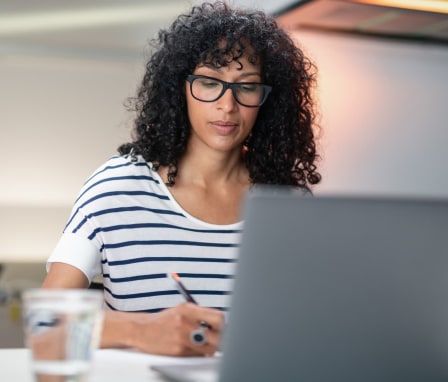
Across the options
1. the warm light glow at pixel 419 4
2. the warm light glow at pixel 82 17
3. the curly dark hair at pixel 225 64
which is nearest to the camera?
the curly dark hair at pixel 225 64

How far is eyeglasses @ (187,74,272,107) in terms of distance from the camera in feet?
6.15

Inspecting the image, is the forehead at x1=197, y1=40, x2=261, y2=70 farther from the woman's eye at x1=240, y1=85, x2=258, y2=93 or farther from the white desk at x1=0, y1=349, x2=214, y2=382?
the white desk at x1=0, y1=349, x2=214, y2=382

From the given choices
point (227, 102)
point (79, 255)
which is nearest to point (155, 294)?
point (79, 255)

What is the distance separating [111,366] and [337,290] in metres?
0.44

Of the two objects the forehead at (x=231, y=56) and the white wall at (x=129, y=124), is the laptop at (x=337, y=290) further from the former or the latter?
the white wall at (x=129, y=124)

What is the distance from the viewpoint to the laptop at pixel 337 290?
88 cm

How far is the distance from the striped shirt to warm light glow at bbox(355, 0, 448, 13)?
1656 mm

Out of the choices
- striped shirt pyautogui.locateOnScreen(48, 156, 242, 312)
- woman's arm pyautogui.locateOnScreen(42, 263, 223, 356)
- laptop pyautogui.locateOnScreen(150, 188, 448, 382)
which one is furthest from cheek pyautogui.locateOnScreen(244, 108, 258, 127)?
laptop pyautogui.locateOnScreen(150, 188, 448, 382)

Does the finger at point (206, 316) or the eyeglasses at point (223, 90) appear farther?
the eyeglasses at point (223, 90)

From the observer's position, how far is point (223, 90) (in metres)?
1.87

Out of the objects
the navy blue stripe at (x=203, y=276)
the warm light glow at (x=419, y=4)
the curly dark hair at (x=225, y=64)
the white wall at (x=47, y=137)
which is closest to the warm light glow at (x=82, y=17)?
the white wall at (x=47, y=137)

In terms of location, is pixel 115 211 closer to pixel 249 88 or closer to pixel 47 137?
pixel 249 88

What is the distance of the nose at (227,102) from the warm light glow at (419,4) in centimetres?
155

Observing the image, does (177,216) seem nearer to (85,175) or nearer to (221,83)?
(221,83)
